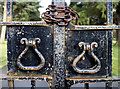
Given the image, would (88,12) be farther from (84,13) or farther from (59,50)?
(59,50)

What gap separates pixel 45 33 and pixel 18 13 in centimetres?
1089

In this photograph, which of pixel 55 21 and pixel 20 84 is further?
pixel 20 84

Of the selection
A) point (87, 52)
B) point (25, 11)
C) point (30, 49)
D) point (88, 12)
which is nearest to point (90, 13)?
point (88, 12)

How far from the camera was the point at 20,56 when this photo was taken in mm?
957

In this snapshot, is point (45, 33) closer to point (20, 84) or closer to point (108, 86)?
point (108, 86)

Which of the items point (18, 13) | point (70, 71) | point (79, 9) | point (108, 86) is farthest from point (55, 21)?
point (18, 13)

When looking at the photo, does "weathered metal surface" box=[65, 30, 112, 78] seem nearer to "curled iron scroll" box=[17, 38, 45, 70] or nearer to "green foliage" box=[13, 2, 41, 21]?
"curled iron scroll" box=[17, 38, 45, 70]

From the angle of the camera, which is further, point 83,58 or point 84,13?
point 84,13

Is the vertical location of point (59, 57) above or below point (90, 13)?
below

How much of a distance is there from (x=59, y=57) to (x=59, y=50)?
5 centimetres

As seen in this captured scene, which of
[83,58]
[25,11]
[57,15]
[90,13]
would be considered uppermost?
[25,11]

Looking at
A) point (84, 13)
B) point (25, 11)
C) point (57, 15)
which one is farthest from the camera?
point (25, 11)

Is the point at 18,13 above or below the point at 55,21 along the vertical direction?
above

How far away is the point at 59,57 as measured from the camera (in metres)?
0.96
